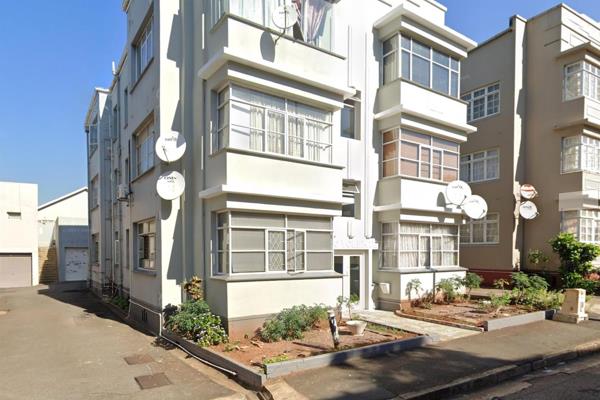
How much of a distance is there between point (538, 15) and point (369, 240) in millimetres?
13734

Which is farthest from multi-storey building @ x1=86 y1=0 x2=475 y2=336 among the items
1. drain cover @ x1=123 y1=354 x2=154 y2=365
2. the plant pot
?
drain cover @ x1=123 y1=354 x2=154 y2=365

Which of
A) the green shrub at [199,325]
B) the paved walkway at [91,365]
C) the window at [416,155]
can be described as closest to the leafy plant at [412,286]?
the window at [416,155]

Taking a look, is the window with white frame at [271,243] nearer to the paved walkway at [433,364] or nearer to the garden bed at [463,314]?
the paved walkway at [433,364]

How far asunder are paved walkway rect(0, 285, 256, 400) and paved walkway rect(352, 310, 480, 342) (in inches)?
198

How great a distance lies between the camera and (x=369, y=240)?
12930mm

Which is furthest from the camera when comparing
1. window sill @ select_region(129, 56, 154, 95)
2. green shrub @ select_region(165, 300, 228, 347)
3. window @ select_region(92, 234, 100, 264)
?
window @ select_region(92, 234, 100, 264)

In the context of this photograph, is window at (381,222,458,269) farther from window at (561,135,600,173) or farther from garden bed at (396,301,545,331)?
window at (561,135,600,173)

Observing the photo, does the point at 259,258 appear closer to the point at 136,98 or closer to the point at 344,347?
the point at 344,347

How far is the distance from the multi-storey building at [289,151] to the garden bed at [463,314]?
0.92 m

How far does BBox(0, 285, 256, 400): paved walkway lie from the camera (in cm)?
661

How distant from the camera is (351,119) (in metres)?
13.1

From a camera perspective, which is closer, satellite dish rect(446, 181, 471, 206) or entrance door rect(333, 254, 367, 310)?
entrance door rect(333, 254, 367, 310)

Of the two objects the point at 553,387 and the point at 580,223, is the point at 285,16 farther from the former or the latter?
the point at 580,223

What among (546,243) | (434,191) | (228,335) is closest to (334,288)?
(228,335)
